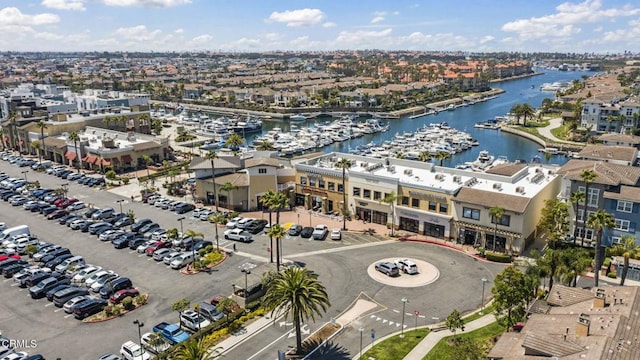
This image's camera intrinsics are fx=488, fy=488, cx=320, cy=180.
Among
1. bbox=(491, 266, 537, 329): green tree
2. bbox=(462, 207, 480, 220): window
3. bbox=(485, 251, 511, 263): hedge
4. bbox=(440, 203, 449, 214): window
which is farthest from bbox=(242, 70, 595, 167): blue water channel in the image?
bbox=(491, 266, 537, 329): green tree

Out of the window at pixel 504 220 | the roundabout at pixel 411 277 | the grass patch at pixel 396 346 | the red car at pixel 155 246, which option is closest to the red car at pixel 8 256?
the red car at pixel 155 246

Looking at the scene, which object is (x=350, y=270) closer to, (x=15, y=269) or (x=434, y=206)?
(x=434, y=206)

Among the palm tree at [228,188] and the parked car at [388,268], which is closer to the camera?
the parked car at [388,268]

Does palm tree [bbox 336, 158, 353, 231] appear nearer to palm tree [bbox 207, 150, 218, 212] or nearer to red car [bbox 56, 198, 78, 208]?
palm tree [bbox 207, 150, 218, 212]

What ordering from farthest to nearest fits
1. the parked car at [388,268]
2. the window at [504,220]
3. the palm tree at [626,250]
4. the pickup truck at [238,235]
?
the pickup truck at [238,235], the window at [504,220], the parked car at [388,268], the palm tree at [626,250]

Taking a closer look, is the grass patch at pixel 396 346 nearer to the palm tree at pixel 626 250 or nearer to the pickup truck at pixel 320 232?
the palm tree at pixel 626 250

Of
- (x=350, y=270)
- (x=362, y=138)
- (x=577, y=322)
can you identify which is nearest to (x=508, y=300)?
(x=577, y=322)
